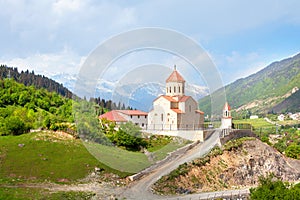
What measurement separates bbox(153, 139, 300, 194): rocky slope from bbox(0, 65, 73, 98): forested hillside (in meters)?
70.1

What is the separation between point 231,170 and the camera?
107ft

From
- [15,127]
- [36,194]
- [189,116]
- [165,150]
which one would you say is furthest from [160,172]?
[15,127]

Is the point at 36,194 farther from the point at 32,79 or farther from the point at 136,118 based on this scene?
the point at 32,79

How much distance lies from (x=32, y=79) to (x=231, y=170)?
84346 mm

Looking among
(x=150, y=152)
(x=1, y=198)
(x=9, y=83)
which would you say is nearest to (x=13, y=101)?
(x=9, y=83)

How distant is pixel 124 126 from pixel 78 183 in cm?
540

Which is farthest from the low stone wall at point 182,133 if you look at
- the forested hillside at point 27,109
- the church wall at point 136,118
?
the forested hillside at point 27,109

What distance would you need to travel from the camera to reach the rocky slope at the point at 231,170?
2573cm

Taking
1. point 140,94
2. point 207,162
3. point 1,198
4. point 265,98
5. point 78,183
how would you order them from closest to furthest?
point 140,94, point 1,198, point 78,183, point 207,162, point 265,98

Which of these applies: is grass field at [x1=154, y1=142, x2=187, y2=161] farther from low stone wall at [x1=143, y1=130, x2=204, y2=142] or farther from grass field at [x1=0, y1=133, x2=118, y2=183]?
grass field at [x1=0, y1=133, x2=118, y2=183]

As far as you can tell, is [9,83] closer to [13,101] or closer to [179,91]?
[13,101]

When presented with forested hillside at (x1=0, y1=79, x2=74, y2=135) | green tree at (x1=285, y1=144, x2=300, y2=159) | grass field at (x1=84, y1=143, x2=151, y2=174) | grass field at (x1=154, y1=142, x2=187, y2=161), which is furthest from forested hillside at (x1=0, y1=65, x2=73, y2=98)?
grass field at (x1=84, y1=143, x2=151, y2=174)

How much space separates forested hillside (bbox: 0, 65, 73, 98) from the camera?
3932 inches

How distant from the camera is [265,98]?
7785 inches
